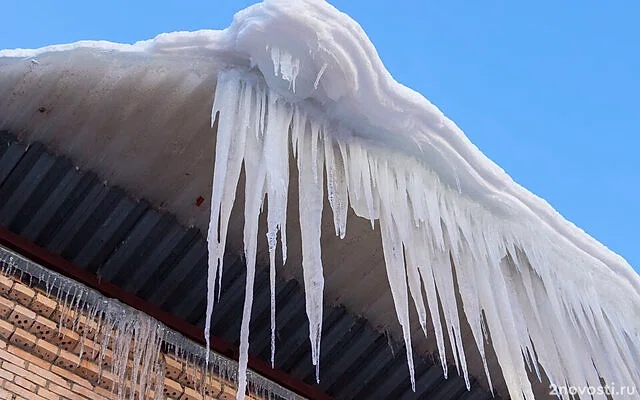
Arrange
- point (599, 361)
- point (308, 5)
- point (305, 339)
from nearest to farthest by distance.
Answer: point (308, 5) → point (599, 361) → point (305, 339)

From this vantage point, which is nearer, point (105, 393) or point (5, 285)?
point (5, 285)

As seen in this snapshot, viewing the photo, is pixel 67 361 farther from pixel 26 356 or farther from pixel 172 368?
pixel 172 368

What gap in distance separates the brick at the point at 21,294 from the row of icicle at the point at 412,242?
78cm

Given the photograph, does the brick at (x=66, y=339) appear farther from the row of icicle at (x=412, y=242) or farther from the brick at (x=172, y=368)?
the row of icicle at (x=412, y=242)

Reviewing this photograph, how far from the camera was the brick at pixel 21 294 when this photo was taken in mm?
3203

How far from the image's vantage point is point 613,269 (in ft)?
11.3

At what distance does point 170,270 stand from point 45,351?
65 centimetres

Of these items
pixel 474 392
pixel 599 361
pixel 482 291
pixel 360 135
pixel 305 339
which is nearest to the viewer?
pixel 360 135

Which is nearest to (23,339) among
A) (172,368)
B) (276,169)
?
(172,368)

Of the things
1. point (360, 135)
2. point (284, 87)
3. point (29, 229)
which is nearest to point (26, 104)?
point (29, 229)

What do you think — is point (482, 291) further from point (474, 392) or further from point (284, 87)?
point (474, 392)

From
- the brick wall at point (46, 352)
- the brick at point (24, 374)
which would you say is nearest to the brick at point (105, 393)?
the brick wall at point (46, 352)

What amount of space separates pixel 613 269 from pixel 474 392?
1254 millimetres

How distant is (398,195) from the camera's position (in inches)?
115
